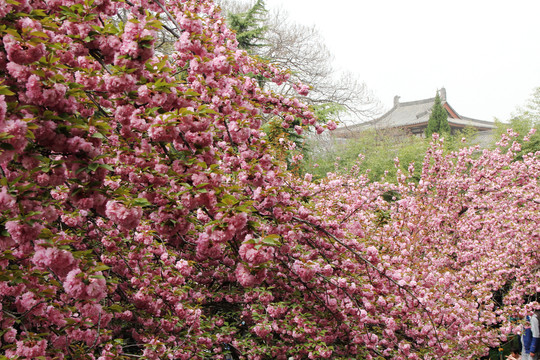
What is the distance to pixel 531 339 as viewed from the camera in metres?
6.48

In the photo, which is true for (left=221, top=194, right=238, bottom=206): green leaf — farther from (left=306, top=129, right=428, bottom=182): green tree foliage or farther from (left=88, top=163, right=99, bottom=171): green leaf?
(left=306, top=129, right=428, bottom=182): green tree foliage

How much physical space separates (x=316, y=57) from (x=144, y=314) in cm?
1137

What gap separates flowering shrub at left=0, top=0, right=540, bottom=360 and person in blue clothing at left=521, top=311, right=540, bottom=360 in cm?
91

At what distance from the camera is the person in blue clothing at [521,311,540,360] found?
20.1 feet

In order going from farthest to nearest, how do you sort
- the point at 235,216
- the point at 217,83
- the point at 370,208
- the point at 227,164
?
the point at 370,208 → the point at 227,164 → the point at 217,83 → the point at 235,216

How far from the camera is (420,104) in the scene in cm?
3053

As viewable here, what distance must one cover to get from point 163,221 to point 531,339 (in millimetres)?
7078

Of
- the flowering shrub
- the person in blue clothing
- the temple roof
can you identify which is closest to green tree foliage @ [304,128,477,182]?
the person in blue clothing

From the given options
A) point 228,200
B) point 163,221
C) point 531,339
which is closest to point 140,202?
point 163,221

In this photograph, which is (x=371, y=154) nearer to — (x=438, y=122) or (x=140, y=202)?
(x=438, y=122)

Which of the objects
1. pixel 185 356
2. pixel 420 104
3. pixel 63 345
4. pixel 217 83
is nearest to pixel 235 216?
pixel 63 345

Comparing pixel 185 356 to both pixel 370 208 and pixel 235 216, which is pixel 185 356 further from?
pixel 370 208

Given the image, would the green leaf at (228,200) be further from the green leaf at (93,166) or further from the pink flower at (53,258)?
the pink flower at (53,258)

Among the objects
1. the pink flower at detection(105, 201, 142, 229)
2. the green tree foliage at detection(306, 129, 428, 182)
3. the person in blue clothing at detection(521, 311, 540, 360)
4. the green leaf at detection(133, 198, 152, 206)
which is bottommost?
the person in blue clothing at detection(521, 311, 540, 360)
